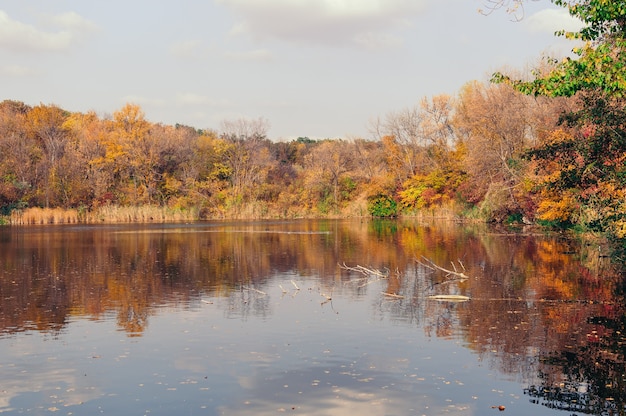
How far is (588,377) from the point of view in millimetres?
12383

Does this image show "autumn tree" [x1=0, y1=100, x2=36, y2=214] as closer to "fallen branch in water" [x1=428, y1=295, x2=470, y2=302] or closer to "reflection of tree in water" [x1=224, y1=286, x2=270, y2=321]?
"reflection of tree in water" [x1=224, y1=286, x2=270, y2=321]

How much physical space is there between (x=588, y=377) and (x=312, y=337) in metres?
6.57

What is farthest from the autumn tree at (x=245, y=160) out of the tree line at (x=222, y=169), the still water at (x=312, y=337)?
the still water at (x=312, y=337)

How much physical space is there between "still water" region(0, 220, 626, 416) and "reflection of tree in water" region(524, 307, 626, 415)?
0.15ft

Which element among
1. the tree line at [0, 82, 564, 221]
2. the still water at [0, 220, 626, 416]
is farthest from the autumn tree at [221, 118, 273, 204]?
the still water at [0, 220, 626, 416]

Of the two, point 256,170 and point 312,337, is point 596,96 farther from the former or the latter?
point 256,170

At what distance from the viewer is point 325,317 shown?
18.8 m

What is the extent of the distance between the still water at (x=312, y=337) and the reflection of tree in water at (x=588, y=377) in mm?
47

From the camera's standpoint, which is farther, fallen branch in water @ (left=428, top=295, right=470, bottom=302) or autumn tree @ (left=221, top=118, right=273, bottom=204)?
autumn tree @ (left=221, top=118, right=273, bottom=204)

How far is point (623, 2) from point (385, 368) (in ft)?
34.6

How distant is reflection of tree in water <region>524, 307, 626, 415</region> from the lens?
11039 millimetres

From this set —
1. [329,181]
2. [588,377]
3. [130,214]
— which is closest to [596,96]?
[588,377]

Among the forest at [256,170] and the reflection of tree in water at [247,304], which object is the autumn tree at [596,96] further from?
the forest at [256,170]

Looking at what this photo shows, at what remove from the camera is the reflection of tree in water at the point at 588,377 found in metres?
11.0
